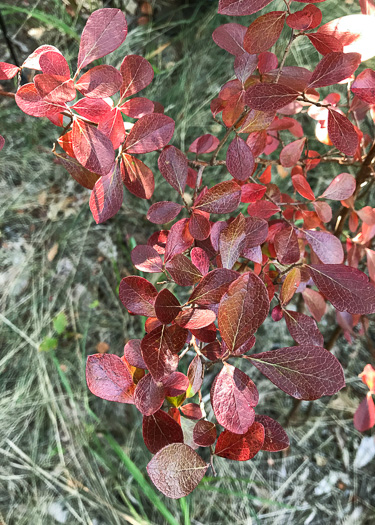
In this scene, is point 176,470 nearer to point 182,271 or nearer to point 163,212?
point 182,271

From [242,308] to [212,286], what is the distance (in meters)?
0.06

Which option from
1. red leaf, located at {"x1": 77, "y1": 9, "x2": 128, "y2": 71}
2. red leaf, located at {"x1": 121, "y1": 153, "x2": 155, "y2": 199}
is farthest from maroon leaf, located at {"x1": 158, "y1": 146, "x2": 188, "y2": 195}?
red leaf, located at {"x1": 77, "y1": 9, "x2": 128, "y2": 71}

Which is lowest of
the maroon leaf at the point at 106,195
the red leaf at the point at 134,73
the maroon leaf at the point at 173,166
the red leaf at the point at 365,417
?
the red leaf at the point at 365,417

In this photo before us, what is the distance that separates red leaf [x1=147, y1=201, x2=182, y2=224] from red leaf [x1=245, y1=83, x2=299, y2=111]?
17 cm

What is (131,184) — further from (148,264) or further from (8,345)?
(8,345)

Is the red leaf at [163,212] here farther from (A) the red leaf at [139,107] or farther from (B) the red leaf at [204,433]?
(B) the red leaf at [204,433]

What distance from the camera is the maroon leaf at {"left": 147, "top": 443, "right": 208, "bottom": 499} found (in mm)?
395

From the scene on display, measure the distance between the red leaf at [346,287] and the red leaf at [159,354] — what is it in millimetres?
206

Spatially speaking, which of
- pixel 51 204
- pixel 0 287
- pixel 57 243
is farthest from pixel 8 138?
pixel 0 287

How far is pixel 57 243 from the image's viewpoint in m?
1.44

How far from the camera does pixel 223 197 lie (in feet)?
1.75

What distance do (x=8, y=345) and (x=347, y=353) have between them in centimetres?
112

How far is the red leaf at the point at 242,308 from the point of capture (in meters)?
0.38

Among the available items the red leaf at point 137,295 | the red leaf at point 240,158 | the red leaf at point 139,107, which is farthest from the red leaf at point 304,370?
the red leaf at point 139,107
